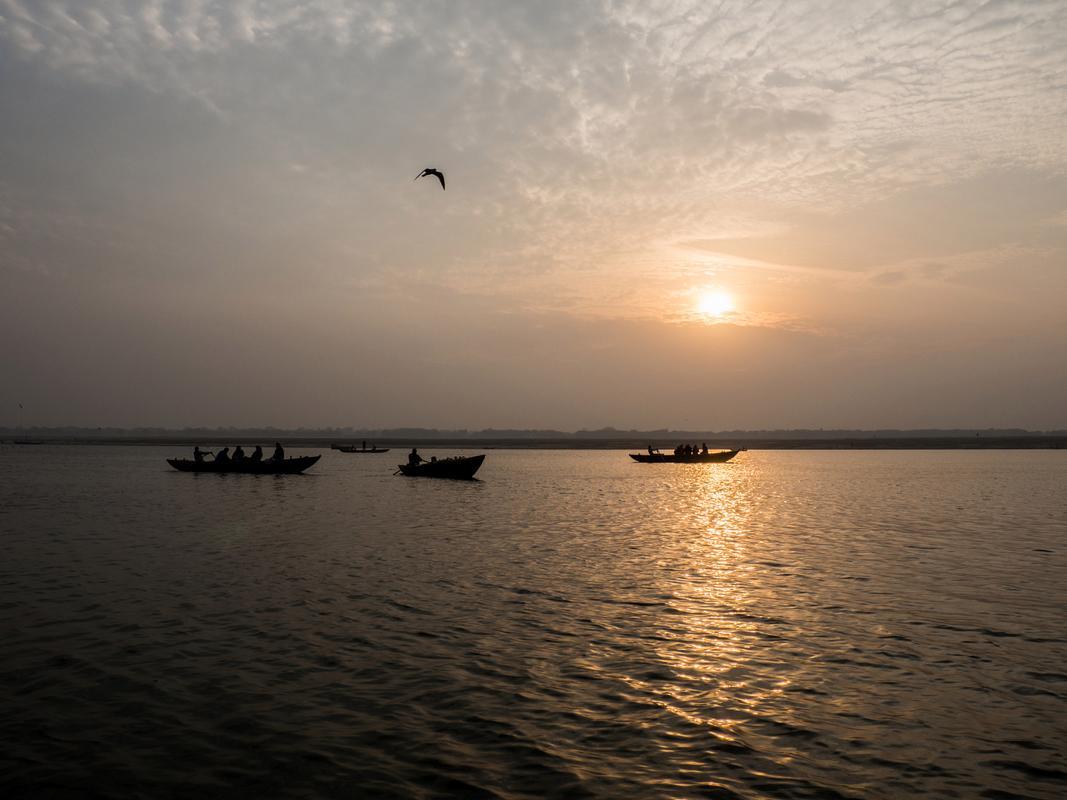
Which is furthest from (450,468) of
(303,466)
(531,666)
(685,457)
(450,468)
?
(531,666)

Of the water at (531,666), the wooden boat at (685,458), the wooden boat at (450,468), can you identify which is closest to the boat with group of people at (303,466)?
the wooden boat at (450,468)

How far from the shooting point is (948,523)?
3566cm

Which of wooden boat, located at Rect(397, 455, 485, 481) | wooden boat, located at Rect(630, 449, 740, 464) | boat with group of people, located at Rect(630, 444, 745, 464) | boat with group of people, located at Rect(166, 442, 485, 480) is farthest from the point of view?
wooden boat, located at Rect(630, 449, 740, 464)

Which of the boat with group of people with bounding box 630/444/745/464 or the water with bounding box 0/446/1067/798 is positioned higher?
the boat with group of people with bounding box 630/444/745/464

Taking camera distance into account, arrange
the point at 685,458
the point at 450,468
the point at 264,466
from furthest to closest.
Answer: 1. the point at 685,458
2. the point at 264,466
3. the point at 450,468

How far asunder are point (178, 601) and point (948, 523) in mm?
32785

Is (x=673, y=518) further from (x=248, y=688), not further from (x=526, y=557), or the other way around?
(x=248, y=688)

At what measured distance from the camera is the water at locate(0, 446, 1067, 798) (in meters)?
8.77

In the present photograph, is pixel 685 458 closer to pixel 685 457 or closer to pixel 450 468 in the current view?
pixel 685 457

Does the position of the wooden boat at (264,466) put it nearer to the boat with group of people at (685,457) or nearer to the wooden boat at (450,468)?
the wooden boat at (450,468)

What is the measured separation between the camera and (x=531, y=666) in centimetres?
1284

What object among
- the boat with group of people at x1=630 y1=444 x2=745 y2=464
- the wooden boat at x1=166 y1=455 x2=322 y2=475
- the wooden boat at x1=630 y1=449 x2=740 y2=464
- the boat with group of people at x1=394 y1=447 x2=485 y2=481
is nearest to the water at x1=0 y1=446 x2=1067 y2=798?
the boat with group of people at x1=394 y1=447 x2=485 y2=481

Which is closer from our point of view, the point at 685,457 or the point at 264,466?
the point at 264,466

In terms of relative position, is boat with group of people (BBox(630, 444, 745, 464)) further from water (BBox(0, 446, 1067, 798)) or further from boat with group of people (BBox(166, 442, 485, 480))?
water (BBox(0, 446, 1067, 798))
